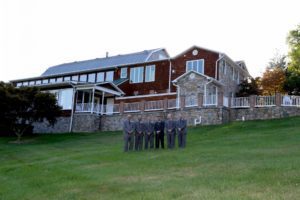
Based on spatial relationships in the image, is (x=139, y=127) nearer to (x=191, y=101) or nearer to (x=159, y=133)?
(x=159, y=133)

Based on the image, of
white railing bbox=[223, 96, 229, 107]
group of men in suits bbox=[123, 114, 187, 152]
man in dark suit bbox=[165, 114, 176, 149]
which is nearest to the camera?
man in dark suit bbox=[165, 114, 176, 149]

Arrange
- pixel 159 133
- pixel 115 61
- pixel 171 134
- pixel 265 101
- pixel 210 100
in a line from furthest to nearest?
pixel 115 61, pixel 210 100, pixel 265 101, pixel 159 133, pixel 171 134

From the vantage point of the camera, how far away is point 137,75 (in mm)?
35719

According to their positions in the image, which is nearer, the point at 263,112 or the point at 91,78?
the point at 263,112

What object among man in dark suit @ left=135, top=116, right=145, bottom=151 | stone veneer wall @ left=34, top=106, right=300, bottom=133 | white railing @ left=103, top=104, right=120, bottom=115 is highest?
white railing @ left=103, top=104, right=120, bottom=115

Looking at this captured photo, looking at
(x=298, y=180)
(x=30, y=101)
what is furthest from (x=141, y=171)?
(x=30, y=101)

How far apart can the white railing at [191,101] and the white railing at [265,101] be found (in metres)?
3.96

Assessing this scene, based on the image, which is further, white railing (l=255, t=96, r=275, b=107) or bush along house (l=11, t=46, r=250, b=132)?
bush along house (l=11, t=46, r=250, b=132)

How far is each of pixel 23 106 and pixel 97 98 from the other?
8.53 m

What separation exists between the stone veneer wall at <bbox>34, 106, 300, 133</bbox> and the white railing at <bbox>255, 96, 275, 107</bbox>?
27cm

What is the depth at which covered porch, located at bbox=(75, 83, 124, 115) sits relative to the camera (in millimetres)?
30062

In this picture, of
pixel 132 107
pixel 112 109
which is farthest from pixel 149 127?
pixel 112 109

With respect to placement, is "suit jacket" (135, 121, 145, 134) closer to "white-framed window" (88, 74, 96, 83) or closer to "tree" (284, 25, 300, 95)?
"white-framed window" (88, 74, 96, 83)

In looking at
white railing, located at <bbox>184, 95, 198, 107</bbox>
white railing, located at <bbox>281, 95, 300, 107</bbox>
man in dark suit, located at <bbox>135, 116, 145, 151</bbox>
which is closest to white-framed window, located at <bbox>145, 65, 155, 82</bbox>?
white railing, located at <bbox>184, 95, 198, 107</bbox>
